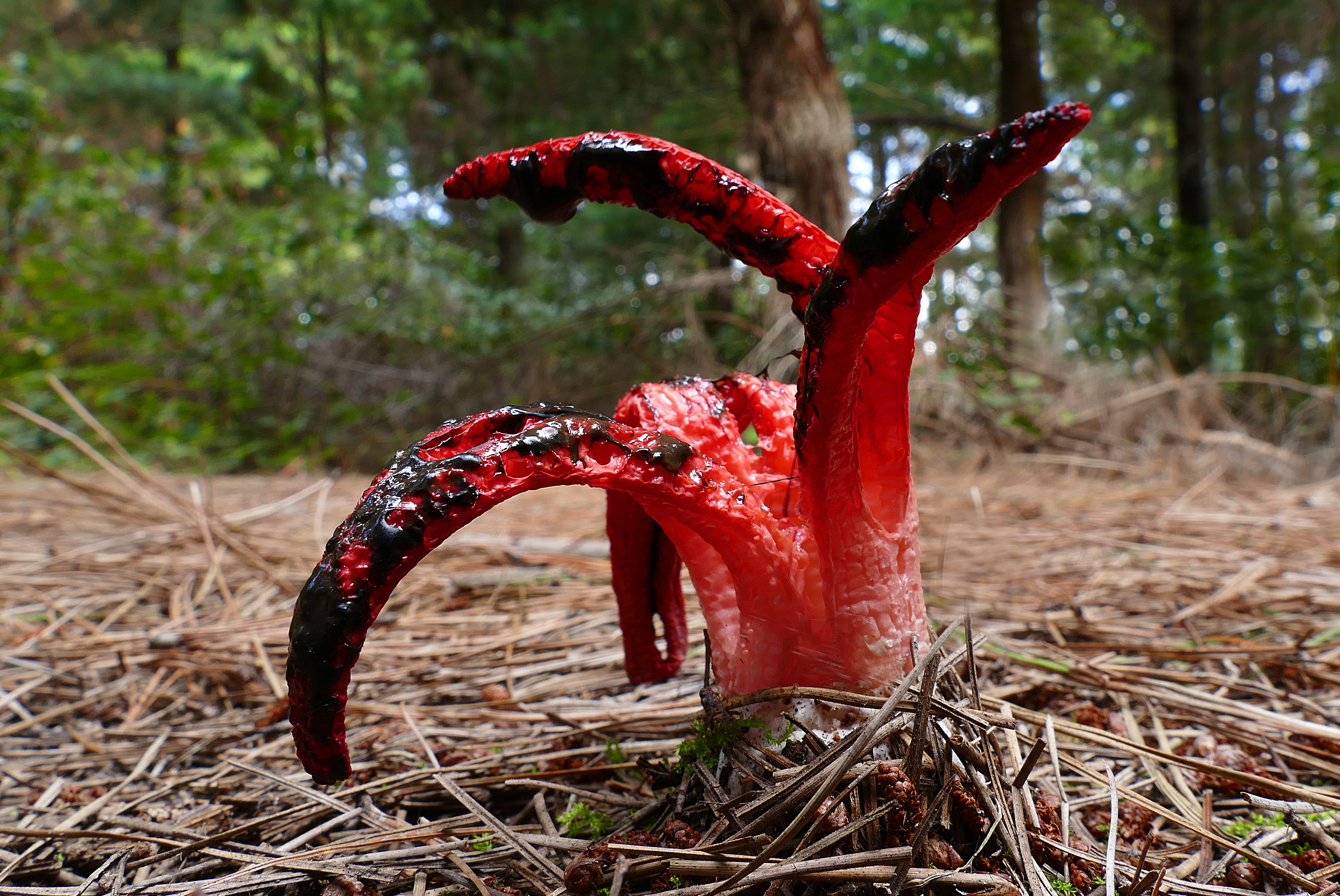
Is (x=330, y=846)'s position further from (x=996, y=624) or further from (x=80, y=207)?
(x=80, y=207)

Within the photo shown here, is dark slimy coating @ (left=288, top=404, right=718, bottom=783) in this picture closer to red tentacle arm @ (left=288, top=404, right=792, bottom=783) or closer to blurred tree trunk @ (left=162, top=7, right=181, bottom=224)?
red tentacle arm @ (left=288, top=404, right=792, bottom=783)

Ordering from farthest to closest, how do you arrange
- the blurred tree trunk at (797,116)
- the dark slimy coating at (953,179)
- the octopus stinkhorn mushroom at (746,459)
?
1. the blurred tree trunk at (797,116)
2. the octopus stinkhorn mushroom at (746,459)
3. the dark slimy coating at (953,179)

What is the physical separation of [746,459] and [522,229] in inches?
363

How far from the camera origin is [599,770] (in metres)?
1.29

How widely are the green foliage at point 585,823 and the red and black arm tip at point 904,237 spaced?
0.66m

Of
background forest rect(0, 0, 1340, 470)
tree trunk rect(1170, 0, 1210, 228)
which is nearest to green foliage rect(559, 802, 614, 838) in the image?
background forest rect(0, 0, 1340, 470)

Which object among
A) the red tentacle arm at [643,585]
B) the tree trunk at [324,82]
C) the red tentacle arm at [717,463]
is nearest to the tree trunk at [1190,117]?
the red tentacle arm at [717,463]

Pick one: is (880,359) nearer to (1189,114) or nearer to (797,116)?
(797,116)

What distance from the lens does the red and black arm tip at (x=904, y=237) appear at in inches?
26.7

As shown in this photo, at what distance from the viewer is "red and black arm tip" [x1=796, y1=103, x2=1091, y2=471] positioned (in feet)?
2.23

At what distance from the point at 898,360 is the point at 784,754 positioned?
57 cm

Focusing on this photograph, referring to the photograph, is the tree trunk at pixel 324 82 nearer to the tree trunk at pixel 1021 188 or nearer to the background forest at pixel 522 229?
the background forest at pixel 522 229

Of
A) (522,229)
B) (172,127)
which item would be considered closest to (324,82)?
(522,229)

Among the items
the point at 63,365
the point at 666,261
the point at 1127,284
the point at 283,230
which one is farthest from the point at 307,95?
the point at 1127,284
